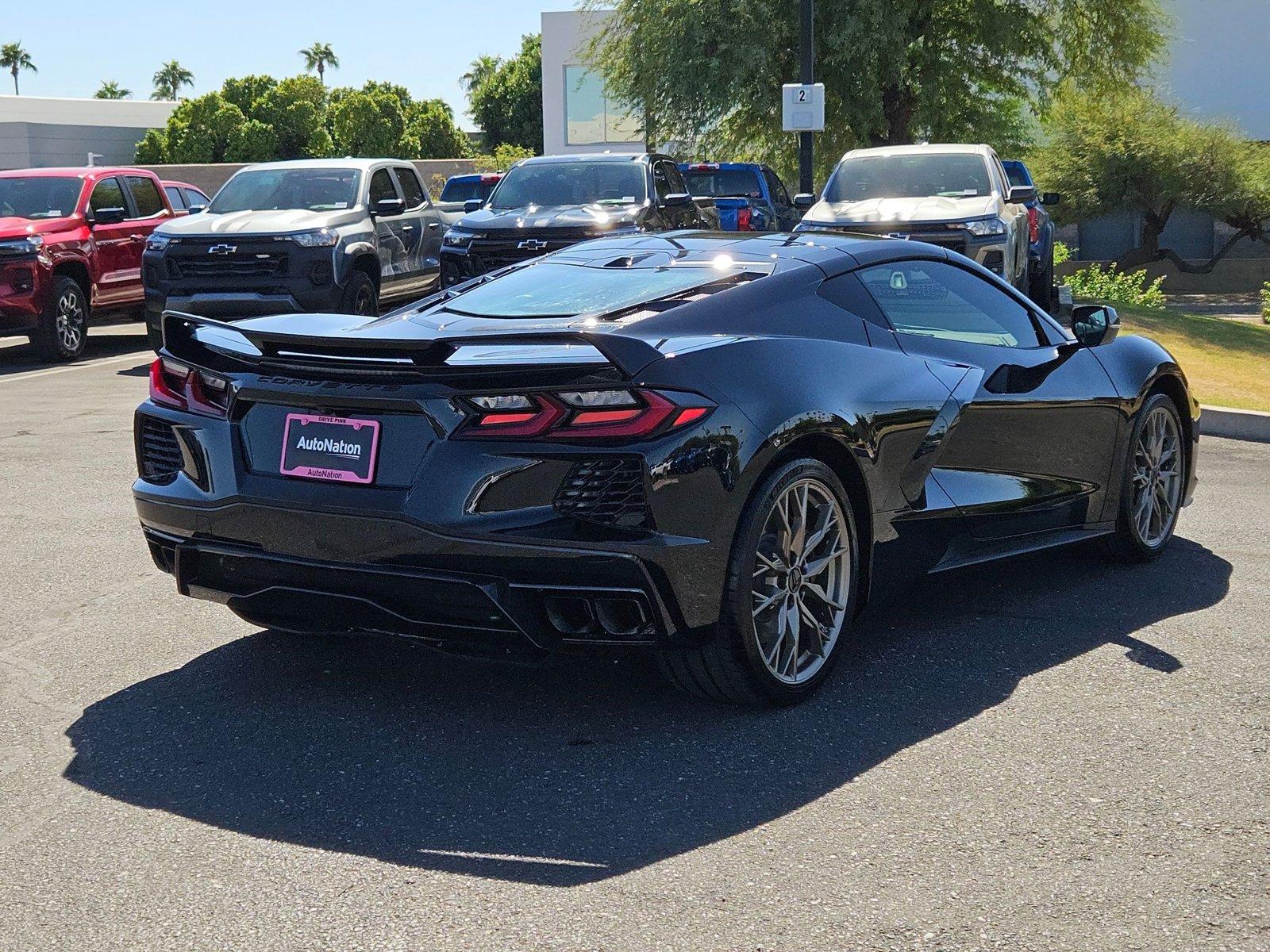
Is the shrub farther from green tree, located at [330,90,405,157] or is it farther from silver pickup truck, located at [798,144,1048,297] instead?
green tree, located at [330,90,405,157]

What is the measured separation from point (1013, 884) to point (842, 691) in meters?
1.49

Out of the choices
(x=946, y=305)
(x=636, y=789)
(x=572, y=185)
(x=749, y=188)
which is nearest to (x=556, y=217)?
(x=572, y=185)

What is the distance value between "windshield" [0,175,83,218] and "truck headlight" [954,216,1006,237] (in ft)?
30.7

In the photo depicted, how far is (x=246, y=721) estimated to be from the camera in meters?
4.70

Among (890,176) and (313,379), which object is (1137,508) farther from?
(890,176)

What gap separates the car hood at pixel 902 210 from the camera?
49.1 ft

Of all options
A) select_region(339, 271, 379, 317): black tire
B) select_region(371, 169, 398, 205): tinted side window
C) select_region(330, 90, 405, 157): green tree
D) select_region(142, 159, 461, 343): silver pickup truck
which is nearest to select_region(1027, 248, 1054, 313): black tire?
select_region(142, 159, 461, 343): silver pickup truck

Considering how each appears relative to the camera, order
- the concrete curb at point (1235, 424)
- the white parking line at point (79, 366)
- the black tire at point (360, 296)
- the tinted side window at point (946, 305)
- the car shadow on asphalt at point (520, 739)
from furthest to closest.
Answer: the white parking line at point (79, 366), the black tire at point (360, 296), the concrete curb at point (1235, 424), the tinted side window at point (946, 305), the car shadow on asphalt at point (520, 739)

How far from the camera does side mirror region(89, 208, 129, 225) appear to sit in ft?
56.2

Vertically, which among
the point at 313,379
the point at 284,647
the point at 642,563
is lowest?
the point at 284,647

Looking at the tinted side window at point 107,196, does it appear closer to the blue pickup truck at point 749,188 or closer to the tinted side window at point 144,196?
the tinted side window at point 144,196

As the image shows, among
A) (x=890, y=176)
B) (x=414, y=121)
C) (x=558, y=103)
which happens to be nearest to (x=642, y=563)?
(x=890, y=176)

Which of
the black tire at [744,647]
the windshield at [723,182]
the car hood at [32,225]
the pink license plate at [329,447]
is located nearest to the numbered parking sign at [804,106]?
the windshield at [723,182]

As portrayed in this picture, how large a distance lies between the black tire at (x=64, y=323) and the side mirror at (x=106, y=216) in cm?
76
